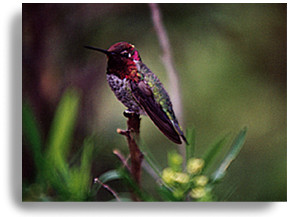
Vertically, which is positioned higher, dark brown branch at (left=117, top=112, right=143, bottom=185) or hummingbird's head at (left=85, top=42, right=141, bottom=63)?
hummingbird's head at (left=85, top=42, right=141, bottom=63)

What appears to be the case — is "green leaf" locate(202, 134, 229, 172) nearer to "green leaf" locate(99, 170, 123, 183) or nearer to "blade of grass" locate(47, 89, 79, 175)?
"green leaf" locate(99, 170, 123, 183)

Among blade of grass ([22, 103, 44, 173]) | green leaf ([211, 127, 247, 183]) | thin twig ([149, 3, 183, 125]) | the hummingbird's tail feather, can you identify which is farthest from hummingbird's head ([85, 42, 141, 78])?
green leaf ([211, 127, 247, 183])

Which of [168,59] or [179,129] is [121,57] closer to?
[168,59]

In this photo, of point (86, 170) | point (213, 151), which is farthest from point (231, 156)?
point (86, 170)

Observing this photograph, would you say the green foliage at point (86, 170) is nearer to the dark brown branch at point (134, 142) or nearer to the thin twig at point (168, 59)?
the dark brown branch at point (134, 142)

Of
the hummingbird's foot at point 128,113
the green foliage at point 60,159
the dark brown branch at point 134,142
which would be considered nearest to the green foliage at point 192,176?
the dark brown branch at point 134,142

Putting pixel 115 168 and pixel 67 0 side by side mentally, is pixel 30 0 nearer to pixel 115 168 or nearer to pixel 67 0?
pixel 67 0

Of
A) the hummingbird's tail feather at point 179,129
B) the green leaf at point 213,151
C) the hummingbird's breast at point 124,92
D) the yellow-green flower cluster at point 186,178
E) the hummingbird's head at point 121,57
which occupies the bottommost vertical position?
the yellow-green flower cluster at point 186,178
